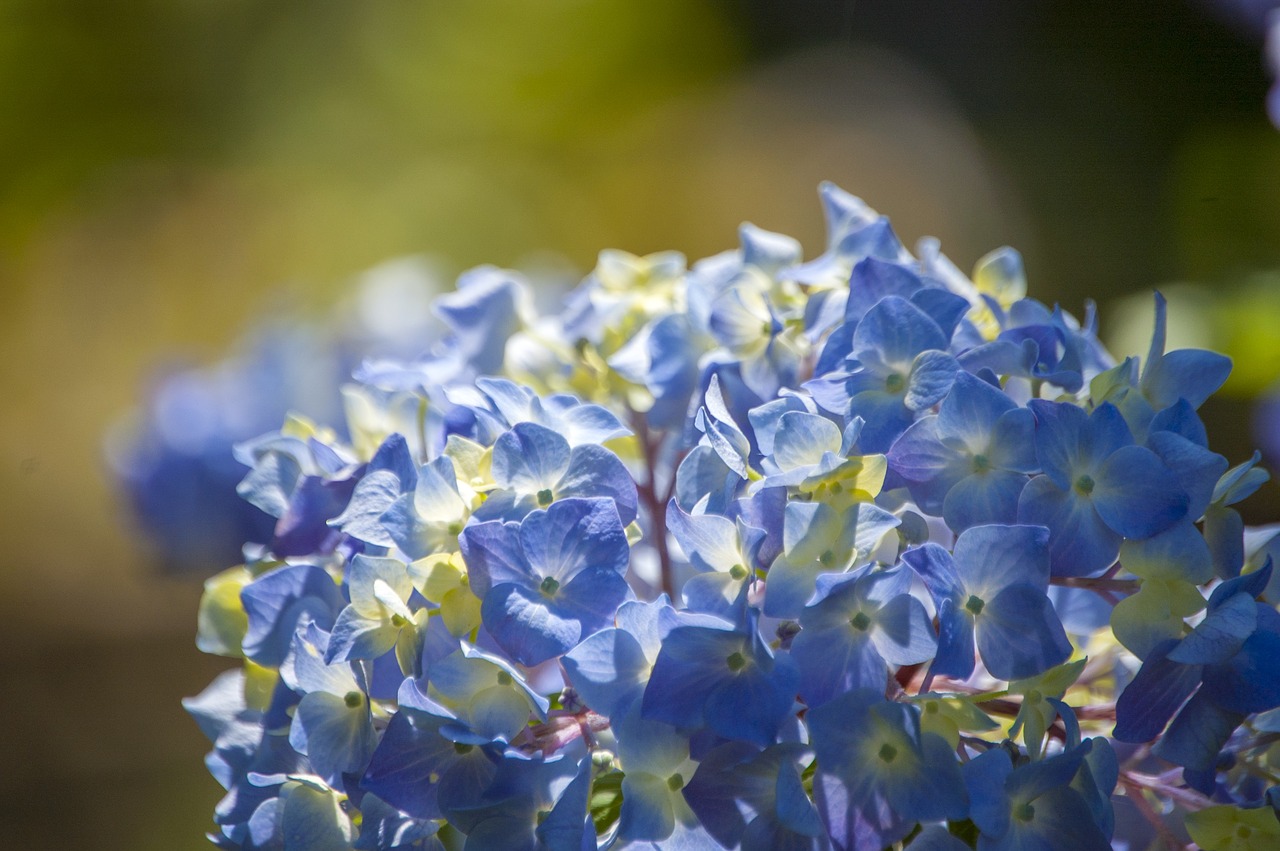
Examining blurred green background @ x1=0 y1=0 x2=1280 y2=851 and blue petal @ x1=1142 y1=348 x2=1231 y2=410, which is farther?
blurred green background @ x1=0 y1=0 x2=1280 y2=851

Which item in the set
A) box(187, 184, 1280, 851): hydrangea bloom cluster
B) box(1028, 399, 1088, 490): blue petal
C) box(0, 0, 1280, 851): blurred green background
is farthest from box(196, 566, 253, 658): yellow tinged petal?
box(0, 0, 1280, 851): blurred green background

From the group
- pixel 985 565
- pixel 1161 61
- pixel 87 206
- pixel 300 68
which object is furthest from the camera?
pixel 300 68

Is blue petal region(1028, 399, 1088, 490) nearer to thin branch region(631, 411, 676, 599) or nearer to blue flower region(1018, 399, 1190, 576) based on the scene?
blue flower region(1018, 399, 1190, 576)

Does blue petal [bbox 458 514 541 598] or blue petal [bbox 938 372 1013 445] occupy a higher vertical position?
blue petal [bbox 458 514 541 598]

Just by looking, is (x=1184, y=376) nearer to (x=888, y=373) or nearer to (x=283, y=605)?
(x=888, y=373)

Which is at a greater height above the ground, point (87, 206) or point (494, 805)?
point (87, 206)

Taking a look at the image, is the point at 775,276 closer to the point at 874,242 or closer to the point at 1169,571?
the point at 874,242

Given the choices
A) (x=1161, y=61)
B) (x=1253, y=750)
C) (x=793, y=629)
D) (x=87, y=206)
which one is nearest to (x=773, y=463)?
(x=793, y=629)
